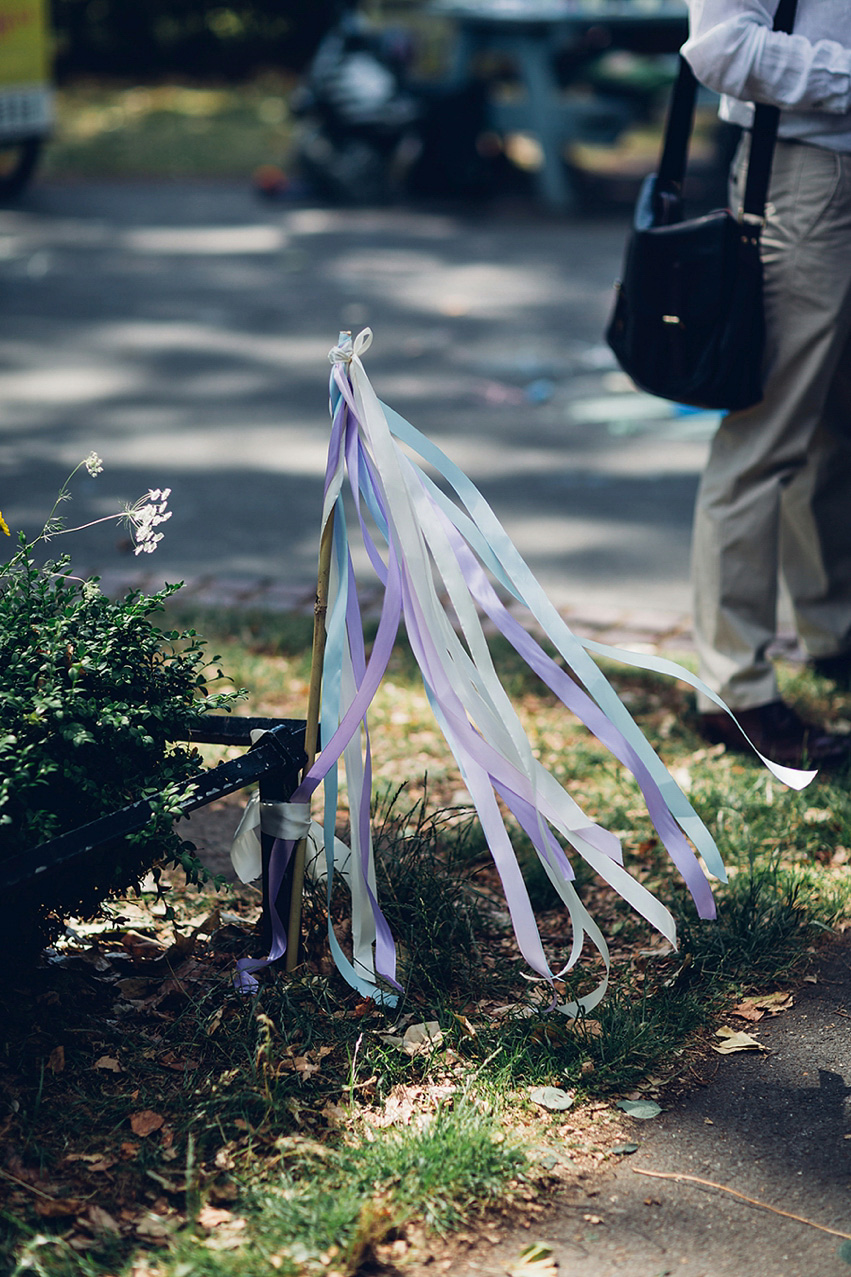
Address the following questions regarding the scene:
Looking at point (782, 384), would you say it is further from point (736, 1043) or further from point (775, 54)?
point (736, 1043)

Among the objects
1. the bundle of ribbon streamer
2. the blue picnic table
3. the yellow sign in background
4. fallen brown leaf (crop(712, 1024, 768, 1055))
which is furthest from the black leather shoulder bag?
the yellow sign in background

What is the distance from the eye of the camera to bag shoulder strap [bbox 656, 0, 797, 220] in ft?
10.5

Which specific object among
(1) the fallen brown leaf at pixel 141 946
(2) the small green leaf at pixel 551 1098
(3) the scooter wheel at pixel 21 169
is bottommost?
(1) the fallen brown leaf at pixel 141 946

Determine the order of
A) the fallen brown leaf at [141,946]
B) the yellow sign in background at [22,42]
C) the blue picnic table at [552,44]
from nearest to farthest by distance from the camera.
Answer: the fallen brown leaf at [141,946], the yellow sign in background at [22,42], the blue picnic table at [552,44]

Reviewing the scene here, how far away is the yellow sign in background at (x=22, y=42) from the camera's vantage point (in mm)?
11434

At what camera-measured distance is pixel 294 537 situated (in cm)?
517

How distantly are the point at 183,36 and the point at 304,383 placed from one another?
1678 centimetres

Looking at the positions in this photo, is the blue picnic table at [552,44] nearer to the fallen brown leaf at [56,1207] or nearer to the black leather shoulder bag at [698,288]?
the black leather shoulder bag at [698,288]

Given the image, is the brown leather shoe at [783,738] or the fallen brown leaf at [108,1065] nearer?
the fallen brown leaf at [108,1065]

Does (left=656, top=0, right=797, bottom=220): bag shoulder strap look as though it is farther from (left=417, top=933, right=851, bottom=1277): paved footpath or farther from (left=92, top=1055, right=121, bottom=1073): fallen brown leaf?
(left=92, top=1055, right=121, bottom=1073): fallen brown leaf

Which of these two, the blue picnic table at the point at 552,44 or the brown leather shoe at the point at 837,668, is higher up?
the blue picnic table at the point at 552,44

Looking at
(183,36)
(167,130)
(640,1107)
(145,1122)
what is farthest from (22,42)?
(640,1107)

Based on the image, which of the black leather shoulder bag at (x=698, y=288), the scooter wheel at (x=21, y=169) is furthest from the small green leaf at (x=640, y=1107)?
the scooter wheel at (x=21, y=169)

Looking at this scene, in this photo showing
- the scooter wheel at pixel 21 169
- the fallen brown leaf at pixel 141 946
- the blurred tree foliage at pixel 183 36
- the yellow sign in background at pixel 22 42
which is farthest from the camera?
the blurred tree foliage at pixel 183 36
